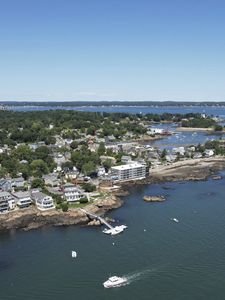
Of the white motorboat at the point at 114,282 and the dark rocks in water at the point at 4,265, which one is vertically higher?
the white motorboat at the point at 114,282

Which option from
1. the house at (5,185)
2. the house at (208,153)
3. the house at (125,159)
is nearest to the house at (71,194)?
the house at (5,185)

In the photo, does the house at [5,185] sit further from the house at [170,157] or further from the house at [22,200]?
the house at [170,157]

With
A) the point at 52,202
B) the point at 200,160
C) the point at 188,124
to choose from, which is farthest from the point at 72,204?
the point at 188,124

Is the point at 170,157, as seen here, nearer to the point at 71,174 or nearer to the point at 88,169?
the point at 88,169

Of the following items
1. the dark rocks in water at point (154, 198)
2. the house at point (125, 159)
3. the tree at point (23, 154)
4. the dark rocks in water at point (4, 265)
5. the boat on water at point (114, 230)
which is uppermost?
the tree at point (23, 154)

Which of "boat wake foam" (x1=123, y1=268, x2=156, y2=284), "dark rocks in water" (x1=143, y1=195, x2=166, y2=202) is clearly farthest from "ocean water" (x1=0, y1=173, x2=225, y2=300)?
"dark rocks in water" (x1=143, y1=195, x2=166, y2=202)

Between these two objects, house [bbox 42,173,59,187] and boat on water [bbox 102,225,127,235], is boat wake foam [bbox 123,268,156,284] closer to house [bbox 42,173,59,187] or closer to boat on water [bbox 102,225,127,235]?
boat on water [bbox 102,225,127,235]
